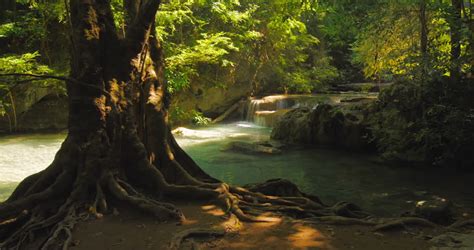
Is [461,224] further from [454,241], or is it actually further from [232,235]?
[232,235]

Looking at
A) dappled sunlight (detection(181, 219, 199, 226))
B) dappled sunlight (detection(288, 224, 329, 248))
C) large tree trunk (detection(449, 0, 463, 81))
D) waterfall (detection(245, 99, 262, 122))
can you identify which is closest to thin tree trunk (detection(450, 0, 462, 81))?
large tree trunk (detection(449, 0, 463, 81))

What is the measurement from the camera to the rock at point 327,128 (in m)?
15.7

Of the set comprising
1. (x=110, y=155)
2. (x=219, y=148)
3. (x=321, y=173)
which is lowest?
(x=321, y=173)

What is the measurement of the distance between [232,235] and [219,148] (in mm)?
10985

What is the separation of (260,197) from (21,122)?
16.2 meters

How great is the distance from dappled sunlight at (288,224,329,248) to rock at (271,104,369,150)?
9867 millimetres

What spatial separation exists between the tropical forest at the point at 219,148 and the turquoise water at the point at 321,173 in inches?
2.7

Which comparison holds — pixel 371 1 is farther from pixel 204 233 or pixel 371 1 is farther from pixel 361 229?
pixel 204 233

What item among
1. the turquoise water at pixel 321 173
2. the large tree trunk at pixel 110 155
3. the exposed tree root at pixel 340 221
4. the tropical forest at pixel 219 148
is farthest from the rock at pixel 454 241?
the turquoise water at pixel 321 173

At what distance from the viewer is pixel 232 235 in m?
5.70

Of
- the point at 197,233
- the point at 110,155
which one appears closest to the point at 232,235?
the point at 197,233

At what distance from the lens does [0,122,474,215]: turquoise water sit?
32.8ft

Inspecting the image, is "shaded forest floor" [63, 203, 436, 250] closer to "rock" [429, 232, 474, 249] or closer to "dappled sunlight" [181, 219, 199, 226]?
"dappled sunlight" [181, 219, 199, 226]

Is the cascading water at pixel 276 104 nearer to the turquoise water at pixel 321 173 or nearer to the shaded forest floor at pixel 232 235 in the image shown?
the turquoise water at pixel 321 173
